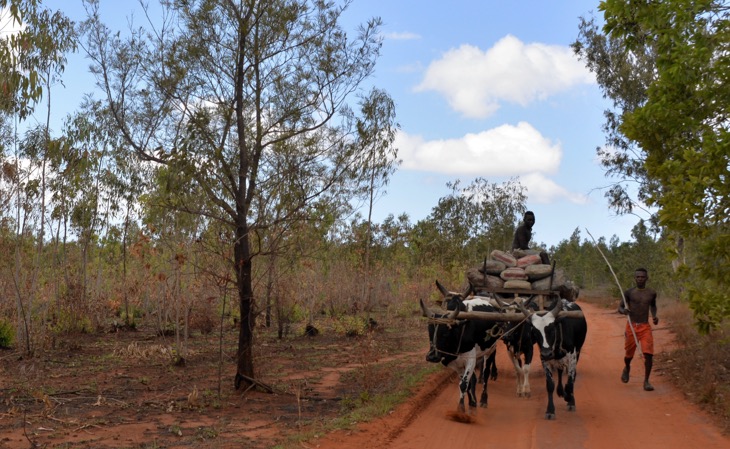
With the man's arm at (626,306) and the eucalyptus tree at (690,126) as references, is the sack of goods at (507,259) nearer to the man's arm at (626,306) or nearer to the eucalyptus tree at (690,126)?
the man's arm at (626,306)

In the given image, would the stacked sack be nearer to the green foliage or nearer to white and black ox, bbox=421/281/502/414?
white and black ox, bbox=421/281/502/414

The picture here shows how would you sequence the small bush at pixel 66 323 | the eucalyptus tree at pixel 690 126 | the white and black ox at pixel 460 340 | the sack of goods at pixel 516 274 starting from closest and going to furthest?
the eucalyptus tree at pixel 690 126 → the white and black ox at pixel 460 340 → the sack of goods at pixel 516 274 → the small bush at pixel 66 323

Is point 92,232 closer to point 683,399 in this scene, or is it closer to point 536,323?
point 536,323

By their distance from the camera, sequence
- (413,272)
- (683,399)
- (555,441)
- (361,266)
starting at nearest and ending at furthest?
(555,441), (683,399), (361,266), (413,272)

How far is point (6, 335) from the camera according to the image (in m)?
17.1

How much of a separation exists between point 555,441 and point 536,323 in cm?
187

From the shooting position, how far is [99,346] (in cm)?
1738

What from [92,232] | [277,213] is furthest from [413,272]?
[277,213]

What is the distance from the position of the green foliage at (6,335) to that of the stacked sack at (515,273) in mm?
12132

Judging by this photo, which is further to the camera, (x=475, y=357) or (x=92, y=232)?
(x=92, y=232)

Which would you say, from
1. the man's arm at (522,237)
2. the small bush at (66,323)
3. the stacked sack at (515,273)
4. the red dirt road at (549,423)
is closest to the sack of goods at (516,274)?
the stacked sack at (515,273)

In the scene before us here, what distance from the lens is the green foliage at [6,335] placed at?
17.1 metres

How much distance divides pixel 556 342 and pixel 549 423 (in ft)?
3.95

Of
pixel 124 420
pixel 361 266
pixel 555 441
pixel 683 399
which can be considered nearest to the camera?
pixel 555 441
